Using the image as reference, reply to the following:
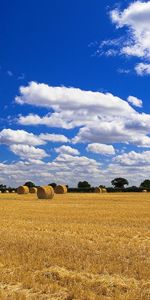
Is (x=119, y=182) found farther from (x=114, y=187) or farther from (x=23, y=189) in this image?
(x=23, y=189)

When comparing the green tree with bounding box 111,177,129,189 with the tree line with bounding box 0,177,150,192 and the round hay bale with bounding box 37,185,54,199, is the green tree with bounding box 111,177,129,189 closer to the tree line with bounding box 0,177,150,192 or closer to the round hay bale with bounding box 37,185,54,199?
the tree line with bounding box 0,177,150,192

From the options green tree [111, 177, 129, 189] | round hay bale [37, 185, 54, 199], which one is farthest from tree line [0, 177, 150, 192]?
round hay bale [37, 185, 54, 199]

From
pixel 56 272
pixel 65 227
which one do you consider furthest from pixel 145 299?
pixel 65 227

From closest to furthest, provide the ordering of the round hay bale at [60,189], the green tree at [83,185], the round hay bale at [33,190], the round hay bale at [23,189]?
the round hay bale at [60,189] < the round hay bale at [23,189] < the round hay bale at [33,190] < the green tree at [83,185]

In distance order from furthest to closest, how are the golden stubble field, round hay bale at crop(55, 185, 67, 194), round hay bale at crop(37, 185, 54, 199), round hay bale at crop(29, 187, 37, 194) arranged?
round hay bale at crop(29, 187, 37, 194), round hay bale at crop(55, 185, 67, 194), round hay bale at crop(37, 185, 54, 199), the golden stubble field

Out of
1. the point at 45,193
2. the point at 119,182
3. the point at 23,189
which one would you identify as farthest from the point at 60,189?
the point at 119,182

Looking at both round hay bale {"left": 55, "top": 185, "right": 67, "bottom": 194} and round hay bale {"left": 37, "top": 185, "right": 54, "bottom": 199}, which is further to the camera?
round hay bale {"left": 55, "top": 185, "right": 67, "bottom": 194}

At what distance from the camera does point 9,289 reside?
9.55 m

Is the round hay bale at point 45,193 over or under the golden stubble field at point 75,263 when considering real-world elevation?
over

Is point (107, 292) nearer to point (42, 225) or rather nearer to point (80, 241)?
point (80, 241)

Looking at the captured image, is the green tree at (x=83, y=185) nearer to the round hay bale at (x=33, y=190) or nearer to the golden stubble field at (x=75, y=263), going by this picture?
the round hay bale at (x=33, y=190)

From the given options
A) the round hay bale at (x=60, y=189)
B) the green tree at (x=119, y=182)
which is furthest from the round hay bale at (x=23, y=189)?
the green tree at (x=119, y=182)

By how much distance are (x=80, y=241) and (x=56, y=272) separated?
492 cm

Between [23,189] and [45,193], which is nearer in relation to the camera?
[45,193]
